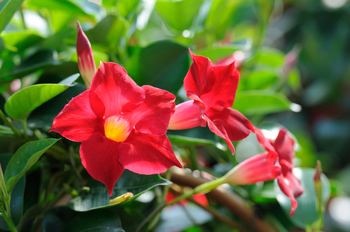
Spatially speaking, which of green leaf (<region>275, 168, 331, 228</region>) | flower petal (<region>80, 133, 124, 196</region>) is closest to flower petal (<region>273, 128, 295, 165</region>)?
green leaf (<region>275, 168, 331, 228</region>)

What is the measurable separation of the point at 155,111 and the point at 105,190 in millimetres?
124

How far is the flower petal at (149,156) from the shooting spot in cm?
29

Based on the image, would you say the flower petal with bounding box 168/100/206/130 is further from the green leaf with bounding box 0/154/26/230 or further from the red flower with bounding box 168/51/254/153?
the green leaf with bounding box 0/154/26/230

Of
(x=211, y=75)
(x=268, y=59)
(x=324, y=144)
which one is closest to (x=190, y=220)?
(x=211, y=75)

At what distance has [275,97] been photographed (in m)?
0.52

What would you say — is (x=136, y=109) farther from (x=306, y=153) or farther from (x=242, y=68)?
(x=306, y=153)

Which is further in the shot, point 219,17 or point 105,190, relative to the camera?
point 219,17

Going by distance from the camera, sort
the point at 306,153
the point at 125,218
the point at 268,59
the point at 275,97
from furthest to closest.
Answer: the point at 306,153 < the point at 268,59 < the point at 275,97 < the point at 125,218

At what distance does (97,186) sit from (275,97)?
34cm

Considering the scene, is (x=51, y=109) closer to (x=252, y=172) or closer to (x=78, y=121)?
(x=78, y=121)

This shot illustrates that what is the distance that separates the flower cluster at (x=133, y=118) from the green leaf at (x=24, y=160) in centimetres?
4

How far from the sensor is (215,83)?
0.35m

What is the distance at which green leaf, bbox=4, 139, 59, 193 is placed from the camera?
0.28m

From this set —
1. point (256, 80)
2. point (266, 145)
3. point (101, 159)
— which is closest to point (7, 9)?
point (101, 159)
